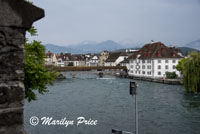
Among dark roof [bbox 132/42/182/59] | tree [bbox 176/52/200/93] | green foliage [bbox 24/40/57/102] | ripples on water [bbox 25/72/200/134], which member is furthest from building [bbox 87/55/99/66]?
green foliage [bbox 24/40/57/102]

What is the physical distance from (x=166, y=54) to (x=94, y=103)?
1632 inches

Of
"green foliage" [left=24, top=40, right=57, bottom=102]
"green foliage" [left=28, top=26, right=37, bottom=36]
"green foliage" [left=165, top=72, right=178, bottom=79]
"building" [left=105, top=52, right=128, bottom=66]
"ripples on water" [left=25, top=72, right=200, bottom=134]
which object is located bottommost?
"ripples on water" [left=25, top=72, right=200, bottom=134]

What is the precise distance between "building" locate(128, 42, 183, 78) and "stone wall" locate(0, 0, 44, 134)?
63.9 metres

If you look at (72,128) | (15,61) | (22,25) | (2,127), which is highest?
(22,25)

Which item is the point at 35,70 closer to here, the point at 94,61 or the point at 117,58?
the point at 117,58

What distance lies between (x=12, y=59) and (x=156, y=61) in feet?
211

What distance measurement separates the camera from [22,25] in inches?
93.3

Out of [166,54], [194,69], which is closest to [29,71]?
[194,69]

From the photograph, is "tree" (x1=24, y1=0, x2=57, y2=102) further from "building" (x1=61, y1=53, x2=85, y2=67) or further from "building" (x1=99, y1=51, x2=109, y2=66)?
"building" (x1=61, y1=53, x2=85, y2=67)

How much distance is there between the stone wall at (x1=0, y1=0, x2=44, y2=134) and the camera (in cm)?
227

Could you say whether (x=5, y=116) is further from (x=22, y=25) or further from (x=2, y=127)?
(x=22, y=25)

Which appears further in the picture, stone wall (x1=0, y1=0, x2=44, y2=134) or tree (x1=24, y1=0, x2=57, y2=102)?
tree (x1=24, y1=0, x2=57, y2=102)

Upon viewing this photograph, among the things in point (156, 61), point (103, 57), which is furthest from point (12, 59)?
point (103, 57)

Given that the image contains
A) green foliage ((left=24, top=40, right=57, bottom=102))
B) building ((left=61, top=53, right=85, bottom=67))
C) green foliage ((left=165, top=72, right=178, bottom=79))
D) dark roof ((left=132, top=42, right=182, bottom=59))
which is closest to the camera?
green foliage ((left=24, top=40, right=57, bottom=102))
